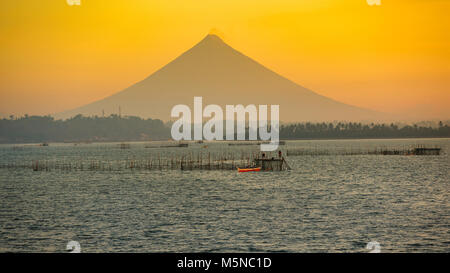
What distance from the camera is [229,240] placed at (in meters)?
25.4

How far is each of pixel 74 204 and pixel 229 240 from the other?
21401 millimetres

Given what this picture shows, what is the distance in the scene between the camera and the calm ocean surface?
2490 centimetres

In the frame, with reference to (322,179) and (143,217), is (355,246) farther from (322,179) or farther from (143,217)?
(322,179)

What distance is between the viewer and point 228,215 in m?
34.3

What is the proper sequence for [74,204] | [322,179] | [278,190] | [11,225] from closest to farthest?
[11,225] < [74,204] < [278,190] < [322,179]

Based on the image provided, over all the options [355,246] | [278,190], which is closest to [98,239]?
[355,246]

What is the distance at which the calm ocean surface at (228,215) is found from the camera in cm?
2490
